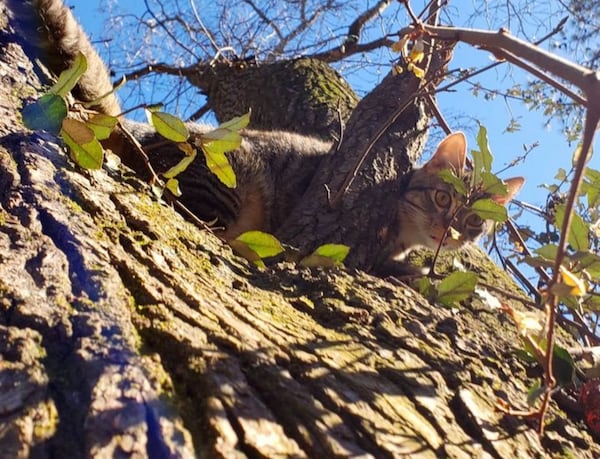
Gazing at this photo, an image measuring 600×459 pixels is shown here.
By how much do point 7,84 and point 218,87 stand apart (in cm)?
264

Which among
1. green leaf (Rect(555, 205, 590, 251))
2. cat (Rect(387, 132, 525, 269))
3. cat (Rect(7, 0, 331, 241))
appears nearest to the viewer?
green leaf (Rect(555, 205, 590, 251))

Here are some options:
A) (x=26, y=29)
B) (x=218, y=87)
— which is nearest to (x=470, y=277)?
(x=26, y=29)

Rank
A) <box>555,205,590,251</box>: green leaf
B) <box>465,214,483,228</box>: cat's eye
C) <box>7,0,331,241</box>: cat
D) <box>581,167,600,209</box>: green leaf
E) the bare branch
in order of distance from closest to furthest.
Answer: the bare branch
<box>555,205,590,251</box>: green leaf
<box>581,167,600,209</box>: green leaf
<box>7,0,331,241</box>: cat
<box>465,214,483,228</box>: cat's eye

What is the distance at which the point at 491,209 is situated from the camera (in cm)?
129

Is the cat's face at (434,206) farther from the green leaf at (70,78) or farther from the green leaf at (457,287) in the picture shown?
the green leaf at (70,78)

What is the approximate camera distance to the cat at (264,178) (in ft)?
6.23

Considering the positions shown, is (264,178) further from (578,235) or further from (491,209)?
(578,235)

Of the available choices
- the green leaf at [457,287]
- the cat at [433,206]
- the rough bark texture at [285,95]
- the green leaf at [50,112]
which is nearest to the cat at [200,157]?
the rough bark texture at [285,95]

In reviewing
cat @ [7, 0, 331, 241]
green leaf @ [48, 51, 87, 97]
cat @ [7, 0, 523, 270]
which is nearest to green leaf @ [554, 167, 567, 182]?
cat @ [7, 0, 523, 270]

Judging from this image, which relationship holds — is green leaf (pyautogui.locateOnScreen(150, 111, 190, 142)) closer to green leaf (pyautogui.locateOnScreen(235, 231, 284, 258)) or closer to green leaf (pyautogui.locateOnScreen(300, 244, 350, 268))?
green leaf (pyautogui.locateOnScreen(235, 231, 284, 258))

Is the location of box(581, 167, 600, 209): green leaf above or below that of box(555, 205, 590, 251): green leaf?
above

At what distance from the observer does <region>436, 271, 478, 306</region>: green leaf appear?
1168 millimetres

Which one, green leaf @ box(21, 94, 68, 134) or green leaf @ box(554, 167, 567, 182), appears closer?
green leaf @ box(21, 94, 68, 134)

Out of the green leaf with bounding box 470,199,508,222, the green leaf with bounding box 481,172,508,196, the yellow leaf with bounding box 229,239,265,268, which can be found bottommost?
the yellow leaf with bounding box 229,239,265,268
